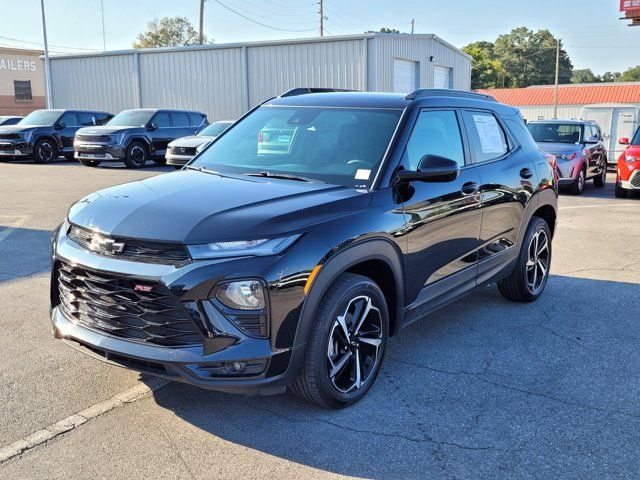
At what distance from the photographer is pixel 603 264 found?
746 cm

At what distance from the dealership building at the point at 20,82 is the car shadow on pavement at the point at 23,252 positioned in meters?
51.8

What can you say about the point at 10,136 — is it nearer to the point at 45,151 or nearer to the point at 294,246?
the point at 45,151

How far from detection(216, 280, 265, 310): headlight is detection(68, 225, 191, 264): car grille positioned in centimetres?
25

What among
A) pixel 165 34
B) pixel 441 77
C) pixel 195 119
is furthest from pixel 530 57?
pixel 195 119

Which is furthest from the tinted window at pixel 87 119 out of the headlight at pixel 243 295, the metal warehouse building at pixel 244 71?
the headlight at pixel 243 295

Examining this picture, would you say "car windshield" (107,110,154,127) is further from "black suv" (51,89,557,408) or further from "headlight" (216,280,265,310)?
"headlight" (216,280,265,310)

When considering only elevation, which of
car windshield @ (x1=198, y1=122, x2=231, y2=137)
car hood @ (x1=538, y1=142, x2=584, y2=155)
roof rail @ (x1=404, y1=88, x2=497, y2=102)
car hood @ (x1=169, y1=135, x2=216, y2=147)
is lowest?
car hood @ (x1=538, y1=142, x2=584, y2=155)

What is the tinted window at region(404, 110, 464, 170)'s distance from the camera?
4270 mm

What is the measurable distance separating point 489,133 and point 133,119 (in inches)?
645

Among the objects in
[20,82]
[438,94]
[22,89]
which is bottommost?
[438,94]

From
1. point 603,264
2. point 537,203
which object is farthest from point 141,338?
point 603,264

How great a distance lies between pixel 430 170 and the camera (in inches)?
155

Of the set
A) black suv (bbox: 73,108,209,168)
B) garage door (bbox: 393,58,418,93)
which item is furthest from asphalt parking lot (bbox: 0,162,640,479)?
garage door (bbox: 393,58,418,93)

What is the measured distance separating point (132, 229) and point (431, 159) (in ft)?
6.18
